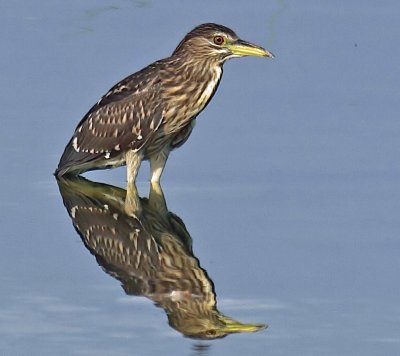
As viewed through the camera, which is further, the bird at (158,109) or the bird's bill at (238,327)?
the bird at (158,109)

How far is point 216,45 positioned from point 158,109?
717 millimetres

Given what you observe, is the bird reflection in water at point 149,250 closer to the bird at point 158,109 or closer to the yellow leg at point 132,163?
the yellow leg at point 132,163

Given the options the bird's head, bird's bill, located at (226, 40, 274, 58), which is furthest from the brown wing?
bird's bill, located at (226, 40, 274, 58)

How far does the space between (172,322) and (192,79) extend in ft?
14.2

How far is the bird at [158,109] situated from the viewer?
661 inches

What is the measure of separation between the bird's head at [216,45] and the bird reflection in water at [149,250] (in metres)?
1.20

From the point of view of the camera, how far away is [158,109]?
661 inches

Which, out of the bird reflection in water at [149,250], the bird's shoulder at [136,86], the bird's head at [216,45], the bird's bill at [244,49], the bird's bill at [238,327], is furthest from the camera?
the bird's shoulder at [136,86]

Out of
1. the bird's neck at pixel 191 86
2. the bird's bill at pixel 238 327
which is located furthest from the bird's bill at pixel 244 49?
the bird's bill at pixel 238 327

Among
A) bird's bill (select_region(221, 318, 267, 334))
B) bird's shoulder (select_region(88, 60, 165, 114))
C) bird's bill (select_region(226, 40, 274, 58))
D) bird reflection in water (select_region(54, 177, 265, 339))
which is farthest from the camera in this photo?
bird's shoulder (select_region(88, 60, 165, 114))

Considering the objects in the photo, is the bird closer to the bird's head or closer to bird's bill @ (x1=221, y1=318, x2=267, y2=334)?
the bird's head

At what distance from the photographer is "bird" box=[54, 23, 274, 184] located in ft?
55.1

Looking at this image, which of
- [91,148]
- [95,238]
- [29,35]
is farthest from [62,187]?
[29,35]

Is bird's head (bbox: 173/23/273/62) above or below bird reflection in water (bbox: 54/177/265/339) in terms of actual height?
above
